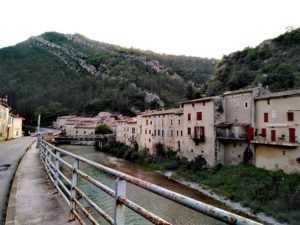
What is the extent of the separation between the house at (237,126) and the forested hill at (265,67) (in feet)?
60.1

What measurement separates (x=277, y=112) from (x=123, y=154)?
31.8 meters

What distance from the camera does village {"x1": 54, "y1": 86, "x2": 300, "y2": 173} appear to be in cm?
2561

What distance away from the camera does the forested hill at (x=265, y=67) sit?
49094mm

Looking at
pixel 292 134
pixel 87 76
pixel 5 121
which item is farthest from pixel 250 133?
pixel 87 76

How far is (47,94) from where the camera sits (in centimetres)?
12100

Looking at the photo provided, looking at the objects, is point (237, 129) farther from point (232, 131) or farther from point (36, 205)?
point (36, 205)

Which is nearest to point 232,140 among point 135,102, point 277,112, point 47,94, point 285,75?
point 277,112

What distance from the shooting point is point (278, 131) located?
26484 mm

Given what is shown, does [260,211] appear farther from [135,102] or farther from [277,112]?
[135,102]

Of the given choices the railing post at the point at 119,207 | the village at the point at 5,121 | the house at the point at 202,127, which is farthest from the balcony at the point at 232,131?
the railing post at the point at 119,207

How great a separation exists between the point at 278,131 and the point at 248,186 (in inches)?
251

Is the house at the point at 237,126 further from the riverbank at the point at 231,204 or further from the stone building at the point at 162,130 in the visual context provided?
the stone building at the point at 162,130

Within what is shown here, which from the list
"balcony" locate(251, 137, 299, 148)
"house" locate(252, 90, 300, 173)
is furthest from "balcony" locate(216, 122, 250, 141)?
"balcony" locate(251, 137, 299, 148)

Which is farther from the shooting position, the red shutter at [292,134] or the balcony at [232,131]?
the balcony at [232,131]
